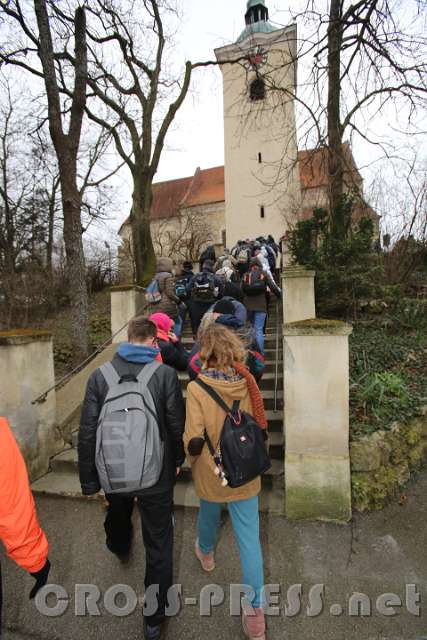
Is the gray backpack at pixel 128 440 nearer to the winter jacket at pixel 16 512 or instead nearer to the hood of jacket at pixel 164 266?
the winter jacket at pixel 16 512

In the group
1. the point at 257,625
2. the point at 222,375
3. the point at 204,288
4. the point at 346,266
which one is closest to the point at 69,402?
the point at 204,288

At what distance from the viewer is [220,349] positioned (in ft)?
6.72

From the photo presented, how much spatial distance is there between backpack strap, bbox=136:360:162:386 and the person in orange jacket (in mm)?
677

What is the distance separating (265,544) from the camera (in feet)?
9.26

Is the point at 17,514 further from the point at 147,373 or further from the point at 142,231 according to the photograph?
the point at 142,231

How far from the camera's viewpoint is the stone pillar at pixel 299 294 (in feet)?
19.7

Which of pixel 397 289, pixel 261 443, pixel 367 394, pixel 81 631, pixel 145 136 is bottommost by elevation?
pixel 81 631

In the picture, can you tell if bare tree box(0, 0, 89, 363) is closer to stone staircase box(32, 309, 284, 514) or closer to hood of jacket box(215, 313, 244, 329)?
stone staircase box(32, 309, 284, 514)

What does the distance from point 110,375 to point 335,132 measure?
299 inches

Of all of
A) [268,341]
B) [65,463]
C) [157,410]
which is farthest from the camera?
[268,341]

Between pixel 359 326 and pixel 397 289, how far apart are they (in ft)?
3.81

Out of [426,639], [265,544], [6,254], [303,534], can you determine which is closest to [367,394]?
[303,534]

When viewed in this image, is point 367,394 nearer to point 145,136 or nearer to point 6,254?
point 145,136

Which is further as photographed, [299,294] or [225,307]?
[299,294]
